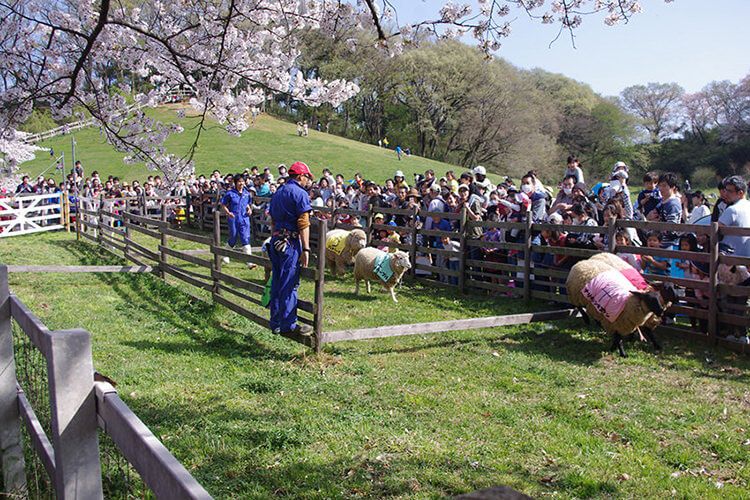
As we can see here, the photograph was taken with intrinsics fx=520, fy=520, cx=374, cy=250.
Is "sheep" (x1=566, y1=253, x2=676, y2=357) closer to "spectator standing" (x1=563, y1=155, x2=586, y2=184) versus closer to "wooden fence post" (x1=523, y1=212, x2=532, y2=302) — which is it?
"wooden fence post" (x1=523, y1=212, x2=532, y2=302)

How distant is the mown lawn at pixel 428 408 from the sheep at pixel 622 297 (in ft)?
1.20

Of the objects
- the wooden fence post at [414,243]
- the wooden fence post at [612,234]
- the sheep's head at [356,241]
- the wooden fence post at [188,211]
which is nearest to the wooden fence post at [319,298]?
the wooden fence post at [612,234]

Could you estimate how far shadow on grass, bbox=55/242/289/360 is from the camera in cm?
683

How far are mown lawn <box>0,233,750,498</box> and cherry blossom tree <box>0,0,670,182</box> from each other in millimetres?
2656

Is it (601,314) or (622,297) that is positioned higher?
(622,297)

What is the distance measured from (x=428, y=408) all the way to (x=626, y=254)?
192 inches

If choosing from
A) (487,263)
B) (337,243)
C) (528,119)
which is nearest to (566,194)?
(487,263)

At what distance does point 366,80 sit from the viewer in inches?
2216

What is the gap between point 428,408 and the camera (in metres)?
5.10

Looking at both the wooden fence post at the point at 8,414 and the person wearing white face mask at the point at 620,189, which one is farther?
the person wearing white face mask at the point at 620,189

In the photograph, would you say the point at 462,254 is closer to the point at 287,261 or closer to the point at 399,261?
the point at 399,261

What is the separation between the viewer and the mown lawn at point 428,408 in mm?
3859

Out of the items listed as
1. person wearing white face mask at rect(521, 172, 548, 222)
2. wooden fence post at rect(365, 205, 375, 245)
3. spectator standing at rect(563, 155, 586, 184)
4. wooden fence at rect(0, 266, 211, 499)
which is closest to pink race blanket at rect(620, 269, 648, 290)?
person wearing white face mask at rect(521, 172, 548, 222)

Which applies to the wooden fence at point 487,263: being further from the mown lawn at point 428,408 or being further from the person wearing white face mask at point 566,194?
the person wearing white face mask at point 566,194
